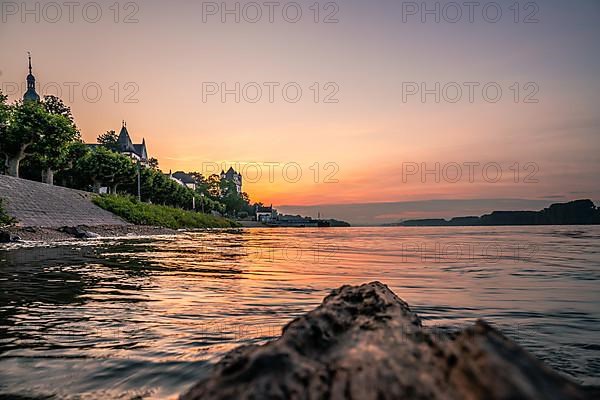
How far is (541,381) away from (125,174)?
56216mm

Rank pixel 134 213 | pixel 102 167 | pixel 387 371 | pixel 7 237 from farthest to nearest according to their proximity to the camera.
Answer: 1. pixel 102 167
2. pixel 134 213
3. pixel 7 237
4. pixel 387 371

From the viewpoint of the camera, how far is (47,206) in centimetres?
2803

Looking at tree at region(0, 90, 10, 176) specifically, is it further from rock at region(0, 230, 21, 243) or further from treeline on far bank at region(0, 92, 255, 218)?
rock at region(0, 230, 21, 243)

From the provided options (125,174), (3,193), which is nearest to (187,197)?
(125,174)

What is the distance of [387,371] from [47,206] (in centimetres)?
3163

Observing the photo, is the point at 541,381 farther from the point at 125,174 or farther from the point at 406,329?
the point at 125,174

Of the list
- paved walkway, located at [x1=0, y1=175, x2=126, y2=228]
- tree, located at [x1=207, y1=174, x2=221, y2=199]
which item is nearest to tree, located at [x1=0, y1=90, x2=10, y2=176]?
paved walkway, located at [x1=0, y1=175, x2=126, y2=228]

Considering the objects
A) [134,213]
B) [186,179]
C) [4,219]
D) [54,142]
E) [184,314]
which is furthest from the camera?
[186,179]

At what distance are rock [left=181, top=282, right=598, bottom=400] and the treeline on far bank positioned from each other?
1443 inches

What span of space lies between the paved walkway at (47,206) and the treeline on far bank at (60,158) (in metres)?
3.72

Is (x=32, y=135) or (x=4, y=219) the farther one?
(x=32, y=135)

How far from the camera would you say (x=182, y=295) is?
5914 mm

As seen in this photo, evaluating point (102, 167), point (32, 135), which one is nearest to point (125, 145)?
point (102, 167)

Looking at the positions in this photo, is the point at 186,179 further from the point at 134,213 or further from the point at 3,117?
the point at 3,117
